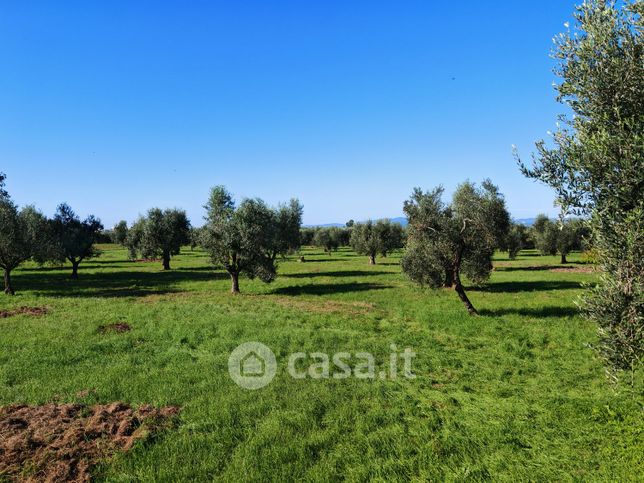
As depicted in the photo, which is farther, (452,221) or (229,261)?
(229,261)

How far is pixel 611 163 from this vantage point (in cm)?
793

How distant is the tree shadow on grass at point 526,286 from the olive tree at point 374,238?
33.3 m

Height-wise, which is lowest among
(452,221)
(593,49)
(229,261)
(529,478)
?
(529,478)

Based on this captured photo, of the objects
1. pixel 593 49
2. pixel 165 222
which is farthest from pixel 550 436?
pixel 165 222

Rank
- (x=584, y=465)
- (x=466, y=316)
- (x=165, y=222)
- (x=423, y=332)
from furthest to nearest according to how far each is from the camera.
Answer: (x=165, y=222)
(x=466, y=316)
(x=423, y=332)
(x=584, y=465)

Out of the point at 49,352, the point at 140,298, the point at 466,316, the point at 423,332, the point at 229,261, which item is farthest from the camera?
the point at 229,261

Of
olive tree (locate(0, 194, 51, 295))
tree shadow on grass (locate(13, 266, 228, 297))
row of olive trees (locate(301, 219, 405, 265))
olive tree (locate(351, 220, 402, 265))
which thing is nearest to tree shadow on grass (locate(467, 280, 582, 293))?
row of olive trees (locate(301, 219, 405, 265))

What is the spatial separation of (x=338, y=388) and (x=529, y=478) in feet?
20.7

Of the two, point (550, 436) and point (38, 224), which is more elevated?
point (38, 224)

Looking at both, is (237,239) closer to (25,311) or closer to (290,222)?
(25,311)

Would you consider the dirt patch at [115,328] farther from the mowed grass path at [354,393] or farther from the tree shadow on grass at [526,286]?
the tree shadow on grass at [526,286]

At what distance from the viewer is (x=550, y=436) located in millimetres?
9617

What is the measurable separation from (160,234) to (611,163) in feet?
216

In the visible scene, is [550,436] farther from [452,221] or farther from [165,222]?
[165,222]
